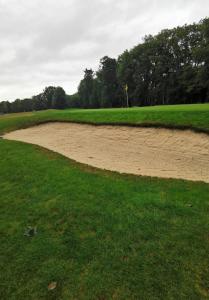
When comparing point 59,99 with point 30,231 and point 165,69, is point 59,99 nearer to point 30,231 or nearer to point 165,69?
point 165,69

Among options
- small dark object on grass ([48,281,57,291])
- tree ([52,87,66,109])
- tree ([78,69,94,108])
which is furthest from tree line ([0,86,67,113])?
small dark object on grass ([48,281,57,291])

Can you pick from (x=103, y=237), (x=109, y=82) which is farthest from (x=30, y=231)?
(x=109, y=82)

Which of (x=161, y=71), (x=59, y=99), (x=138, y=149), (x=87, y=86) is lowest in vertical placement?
(x=138, y=149)

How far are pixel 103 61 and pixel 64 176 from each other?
228 feet

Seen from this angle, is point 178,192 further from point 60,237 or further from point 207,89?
point 207,89

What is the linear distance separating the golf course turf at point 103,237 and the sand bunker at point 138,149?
106 cm

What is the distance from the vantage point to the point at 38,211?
5.96 m

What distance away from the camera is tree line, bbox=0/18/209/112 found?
164 ft

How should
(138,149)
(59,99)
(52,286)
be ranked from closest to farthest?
(52,286) → (138,149) → (59,99)

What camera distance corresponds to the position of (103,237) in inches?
183

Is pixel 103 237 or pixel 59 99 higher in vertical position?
pixel 59 99

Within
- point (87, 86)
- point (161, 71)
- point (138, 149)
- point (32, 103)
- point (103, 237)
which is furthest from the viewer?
point (32, 103)

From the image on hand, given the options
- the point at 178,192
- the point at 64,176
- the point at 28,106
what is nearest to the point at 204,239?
the point at 178,192

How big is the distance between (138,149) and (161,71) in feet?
173
